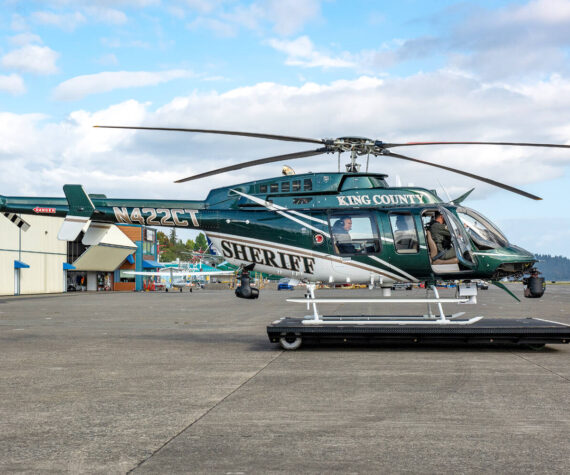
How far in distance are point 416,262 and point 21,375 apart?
7984 millimetres

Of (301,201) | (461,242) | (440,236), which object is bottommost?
(461,242)

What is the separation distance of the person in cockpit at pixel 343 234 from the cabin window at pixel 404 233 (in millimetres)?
946

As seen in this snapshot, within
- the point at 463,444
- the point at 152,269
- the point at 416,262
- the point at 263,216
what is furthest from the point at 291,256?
the point at 152,269

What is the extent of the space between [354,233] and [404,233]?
1084 millimetres

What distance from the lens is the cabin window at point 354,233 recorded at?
13.2 m

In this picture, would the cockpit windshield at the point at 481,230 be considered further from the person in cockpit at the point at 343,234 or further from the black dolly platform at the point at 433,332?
the person in cockpit at the point at 343,234

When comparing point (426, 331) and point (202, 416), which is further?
point (426, 331)

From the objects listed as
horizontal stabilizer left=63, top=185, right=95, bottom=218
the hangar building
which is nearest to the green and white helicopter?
horizontal stabilizer left=63, top=185, right=95, bottom=218

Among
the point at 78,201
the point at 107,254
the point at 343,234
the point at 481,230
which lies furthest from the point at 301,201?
the point at 107,254

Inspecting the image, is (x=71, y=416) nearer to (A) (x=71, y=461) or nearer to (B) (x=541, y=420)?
(A) (x=71, y=461)

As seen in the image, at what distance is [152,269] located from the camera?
322ft

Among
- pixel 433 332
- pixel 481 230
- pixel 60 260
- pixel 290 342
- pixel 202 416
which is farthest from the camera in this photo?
pixel 60 260

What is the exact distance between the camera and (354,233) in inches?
527

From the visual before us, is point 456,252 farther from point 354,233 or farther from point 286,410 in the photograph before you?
point 286,410
